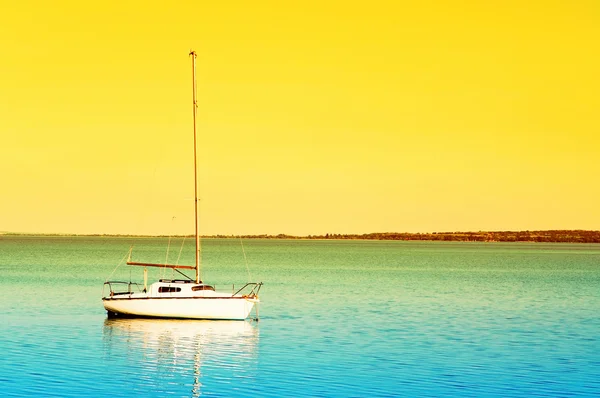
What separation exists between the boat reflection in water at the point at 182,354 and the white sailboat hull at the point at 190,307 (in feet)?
1.38

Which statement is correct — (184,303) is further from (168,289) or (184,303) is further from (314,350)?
(314,350)

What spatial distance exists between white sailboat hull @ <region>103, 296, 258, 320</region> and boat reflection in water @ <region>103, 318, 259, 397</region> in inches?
16.6

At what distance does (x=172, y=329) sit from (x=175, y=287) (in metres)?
3.22

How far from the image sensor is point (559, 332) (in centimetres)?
5131

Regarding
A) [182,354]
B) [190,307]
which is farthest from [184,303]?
[182,354]

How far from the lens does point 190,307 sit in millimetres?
51062

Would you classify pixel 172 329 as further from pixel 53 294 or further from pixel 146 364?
pixel 53 294

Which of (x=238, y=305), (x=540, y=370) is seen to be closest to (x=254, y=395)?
(x=540, y=370)

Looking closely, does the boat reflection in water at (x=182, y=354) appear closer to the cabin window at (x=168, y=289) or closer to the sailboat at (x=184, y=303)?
the sailboat at (x=184, y=303)

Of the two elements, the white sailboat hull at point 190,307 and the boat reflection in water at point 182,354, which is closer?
the boat reflection in water at point 182,354

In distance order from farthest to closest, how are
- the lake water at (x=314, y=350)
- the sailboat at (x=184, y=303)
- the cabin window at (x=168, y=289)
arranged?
1. the cabin window at (x=168, y=289)
2. the sailboat at (x=184, y=303)
3. the lake water at (x=314, y=350)

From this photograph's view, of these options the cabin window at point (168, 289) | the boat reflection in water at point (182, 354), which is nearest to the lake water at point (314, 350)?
the boat reflection in water at point (182, 354)

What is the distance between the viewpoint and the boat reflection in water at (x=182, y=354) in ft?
108

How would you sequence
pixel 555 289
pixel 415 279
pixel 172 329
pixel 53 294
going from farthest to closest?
pixel 415 279 < pixel 555 289 < pixel 53 294 < pixel 172 329
